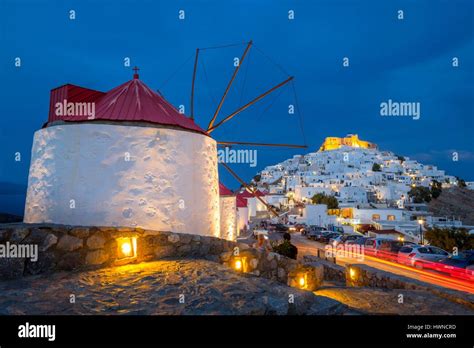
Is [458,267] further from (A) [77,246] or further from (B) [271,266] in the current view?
(A) [77,246]

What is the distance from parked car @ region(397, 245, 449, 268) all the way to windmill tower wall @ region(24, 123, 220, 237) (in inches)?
509

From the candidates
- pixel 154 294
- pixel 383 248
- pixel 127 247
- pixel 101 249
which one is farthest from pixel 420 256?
pixel 101 249

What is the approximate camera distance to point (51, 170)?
7.55 meters

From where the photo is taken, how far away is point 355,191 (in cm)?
7100

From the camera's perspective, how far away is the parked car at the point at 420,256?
1490 centimetres

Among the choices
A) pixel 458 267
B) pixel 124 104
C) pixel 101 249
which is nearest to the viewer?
pixel 101 249

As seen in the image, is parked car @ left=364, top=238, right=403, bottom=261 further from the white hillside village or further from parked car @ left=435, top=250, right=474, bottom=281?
the white hillside village

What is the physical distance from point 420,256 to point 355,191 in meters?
58.6

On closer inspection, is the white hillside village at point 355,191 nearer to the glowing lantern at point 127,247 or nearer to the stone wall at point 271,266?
the stone wall at point 271,266

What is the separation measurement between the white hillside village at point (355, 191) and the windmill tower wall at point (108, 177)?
21.8 m

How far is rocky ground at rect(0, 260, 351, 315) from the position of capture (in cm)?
409

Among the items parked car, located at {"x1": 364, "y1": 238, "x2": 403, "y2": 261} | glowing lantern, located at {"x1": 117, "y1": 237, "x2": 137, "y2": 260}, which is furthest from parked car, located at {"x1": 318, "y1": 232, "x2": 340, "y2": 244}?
glowing lantern, located at {"x1": 117, "y1": 237, "x2": 137, "y2": 260}
